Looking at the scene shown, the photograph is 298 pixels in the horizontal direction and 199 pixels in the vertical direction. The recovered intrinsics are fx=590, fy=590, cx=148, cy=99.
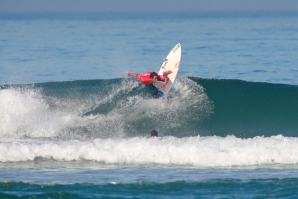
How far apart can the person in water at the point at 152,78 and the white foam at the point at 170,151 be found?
3.21 metres

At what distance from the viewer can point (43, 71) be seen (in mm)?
27031

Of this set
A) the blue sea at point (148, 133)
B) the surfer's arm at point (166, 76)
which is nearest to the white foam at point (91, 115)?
the blue sea at point (148, 133)

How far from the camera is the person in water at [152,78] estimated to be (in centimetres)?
1620

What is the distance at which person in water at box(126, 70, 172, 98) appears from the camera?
16.2 metres

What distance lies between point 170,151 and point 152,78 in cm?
411

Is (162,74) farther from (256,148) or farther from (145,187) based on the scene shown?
(145,187)

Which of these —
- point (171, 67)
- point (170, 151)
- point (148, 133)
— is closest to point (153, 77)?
point (148, 133)

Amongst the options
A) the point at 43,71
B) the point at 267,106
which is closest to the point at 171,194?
the point at 267,106

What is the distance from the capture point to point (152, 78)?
16.3 meters

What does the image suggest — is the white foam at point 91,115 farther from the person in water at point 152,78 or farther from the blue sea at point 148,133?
the person in water at point 152,78

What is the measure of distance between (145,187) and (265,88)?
399 inches

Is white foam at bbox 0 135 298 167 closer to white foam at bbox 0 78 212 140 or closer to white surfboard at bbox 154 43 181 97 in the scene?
white foam at bbox 0 78 212 140

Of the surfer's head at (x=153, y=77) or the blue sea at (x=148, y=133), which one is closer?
the blue sea at (x=148, y=133)

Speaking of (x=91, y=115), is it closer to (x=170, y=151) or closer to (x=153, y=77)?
(x=153, y=77)
